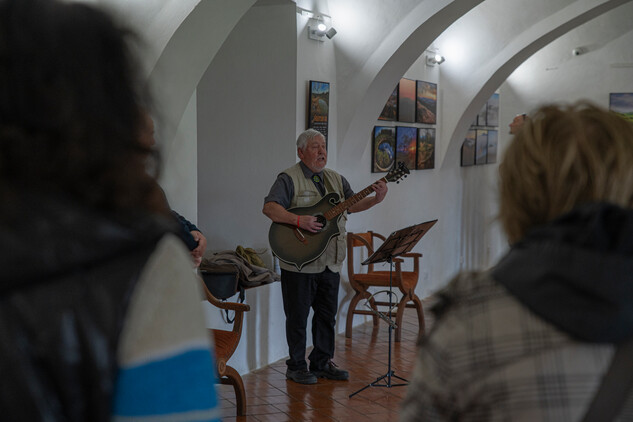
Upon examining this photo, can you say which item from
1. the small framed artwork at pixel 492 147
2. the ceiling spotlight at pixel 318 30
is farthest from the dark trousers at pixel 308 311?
the small framed artwork at pixel 492 147

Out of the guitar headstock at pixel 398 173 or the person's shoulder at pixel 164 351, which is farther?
the guitar headstock at pixel 398 173

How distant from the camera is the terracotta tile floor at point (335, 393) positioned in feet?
14.9

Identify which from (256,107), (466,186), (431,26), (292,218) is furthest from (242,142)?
(466,186)

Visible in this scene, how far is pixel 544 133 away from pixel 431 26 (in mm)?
5328

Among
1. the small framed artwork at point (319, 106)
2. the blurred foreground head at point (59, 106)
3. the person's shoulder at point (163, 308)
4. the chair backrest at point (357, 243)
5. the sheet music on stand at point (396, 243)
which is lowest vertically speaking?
the chair backrest at point (357, 243)

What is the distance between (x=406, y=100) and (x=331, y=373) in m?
3.66

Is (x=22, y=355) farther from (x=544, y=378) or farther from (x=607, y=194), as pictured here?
(x=607, y=194)

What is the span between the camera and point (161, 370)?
0.86 metres

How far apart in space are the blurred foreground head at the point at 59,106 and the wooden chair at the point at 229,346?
3.30 metres

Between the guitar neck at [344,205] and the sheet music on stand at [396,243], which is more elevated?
the guitar neck at [344,205]

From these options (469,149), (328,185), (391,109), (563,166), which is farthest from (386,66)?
(563,166)

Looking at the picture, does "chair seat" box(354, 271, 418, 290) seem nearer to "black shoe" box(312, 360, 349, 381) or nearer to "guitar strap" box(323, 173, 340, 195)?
"black shoe" box(312, 360, 349, 381)

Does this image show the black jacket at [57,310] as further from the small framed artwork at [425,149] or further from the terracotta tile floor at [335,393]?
the small framed artwork at [425,149]

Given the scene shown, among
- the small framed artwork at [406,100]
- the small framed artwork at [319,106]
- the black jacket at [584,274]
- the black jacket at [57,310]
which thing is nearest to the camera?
the black jacket at [57,310]
